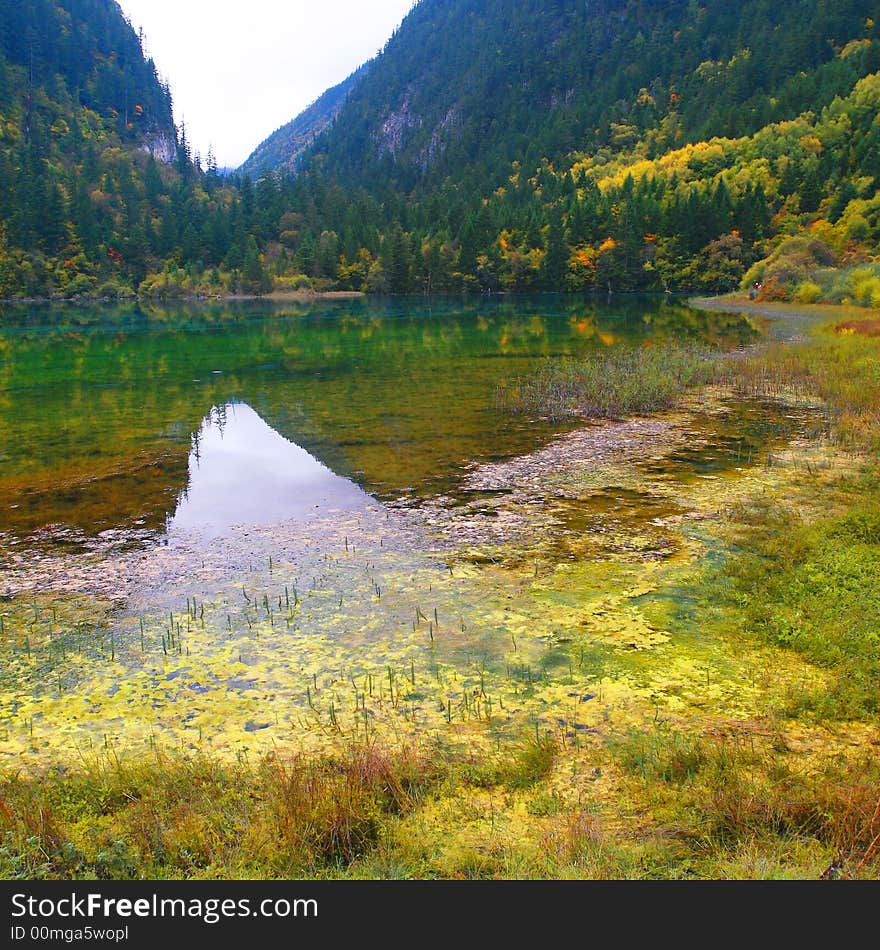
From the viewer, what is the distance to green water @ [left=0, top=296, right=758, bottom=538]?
1625 centimetres

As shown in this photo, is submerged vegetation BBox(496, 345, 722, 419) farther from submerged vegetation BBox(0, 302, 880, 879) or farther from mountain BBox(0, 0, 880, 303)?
mountain BBox(0, 0, 880, 303)

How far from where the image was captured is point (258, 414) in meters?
26.5

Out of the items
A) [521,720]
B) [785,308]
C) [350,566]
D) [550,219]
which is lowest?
[521,720]

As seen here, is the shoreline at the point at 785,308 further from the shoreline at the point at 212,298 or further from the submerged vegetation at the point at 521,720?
the shoreline at the point at 212,298

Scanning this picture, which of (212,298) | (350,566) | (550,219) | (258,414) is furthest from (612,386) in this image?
(212,298)

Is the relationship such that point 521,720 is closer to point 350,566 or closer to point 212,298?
point 350,566

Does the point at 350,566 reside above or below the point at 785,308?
below

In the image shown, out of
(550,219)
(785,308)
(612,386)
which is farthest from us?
(550,219)

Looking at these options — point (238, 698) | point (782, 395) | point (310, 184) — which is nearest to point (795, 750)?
point (238, 698)

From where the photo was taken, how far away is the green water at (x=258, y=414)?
640 inches

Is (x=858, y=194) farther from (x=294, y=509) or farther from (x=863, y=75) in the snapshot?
(x=294, y=509)

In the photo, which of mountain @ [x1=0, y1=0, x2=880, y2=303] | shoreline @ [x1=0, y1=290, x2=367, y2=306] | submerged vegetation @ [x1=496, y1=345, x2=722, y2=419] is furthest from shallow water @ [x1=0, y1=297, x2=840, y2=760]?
shoreline @ [x1=0, y1=290, x2=367, y2=306]

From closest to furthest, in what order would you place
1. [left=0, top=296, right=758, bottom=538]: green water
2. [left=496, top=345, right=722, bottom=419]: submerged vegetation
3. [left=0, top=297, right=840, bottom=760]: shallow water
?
[left=0, top=297, right=840, bottom=760]: shallow water < [left=0, top=296, right=758, bottom=538]: green water < [left=496, top=345, right=722, bottom=419]: submerged vegetation

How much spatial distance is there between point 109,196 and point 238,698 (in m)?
168
